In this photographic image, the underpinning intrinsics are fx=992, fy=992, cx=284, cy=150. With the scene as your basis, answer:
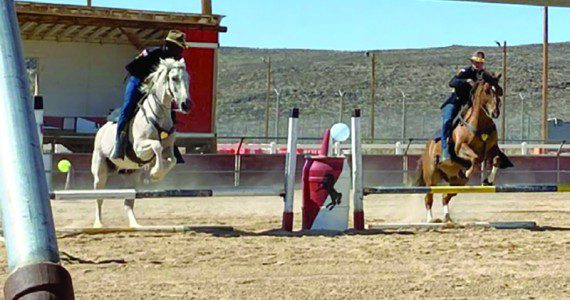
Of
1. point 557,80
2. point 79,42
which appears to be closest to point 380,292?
point 79,42

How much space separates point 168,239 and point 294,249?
63.4 inches

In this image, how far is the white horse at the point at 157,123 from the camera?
1038 centimetres

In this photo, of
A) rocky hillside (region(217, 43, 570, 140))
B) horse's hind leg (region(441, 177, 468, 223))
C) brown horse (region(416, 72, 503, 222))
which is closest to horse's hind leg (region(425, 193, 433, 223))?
brown horse (region(416, 72, 503, 222))

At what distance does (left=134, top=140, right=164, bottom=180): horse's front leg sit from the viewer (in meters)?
10.3

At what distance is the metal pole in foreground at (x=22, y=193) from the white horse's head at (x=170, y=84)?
357 inches

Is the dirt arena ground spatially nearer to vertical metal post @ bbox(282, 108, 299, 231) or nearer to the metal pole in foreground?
vertical metal post @ bbox(282, 108, 299, 231)

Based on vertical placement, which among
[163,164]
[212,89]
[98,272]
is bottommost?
[98,272]

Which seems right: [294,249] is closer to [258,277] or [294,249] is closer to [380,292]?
[258,277]

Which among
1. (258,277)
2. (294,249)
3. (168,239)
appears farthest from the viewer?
(168,239)

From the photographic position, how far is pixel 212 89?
85.5ft

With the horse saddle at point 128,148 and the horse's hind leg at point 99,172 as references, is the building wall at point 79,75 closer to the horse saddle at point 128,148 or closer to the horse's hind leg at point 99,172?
the horse's hind leg at point 99,172

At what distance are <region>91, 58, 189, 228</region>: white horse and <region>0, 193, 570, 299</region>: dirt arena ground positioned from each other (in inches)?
32.9

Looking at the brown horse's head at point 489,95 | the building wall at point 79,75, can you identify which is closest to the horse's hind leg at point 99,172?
the brown horse's head at point 489,95

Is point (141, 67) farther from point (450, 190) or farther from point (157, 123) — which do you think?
point (450, 190)
